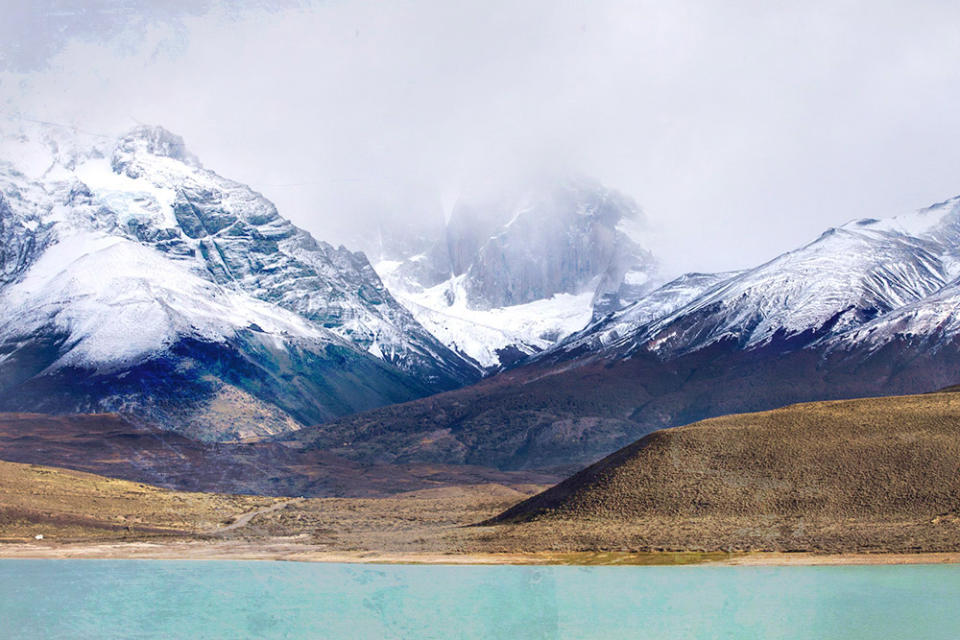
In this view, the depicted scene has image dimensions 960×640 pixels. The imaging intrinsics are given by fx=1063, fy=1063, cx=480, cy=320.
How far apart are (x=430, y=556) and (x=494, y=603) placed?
24.7 m

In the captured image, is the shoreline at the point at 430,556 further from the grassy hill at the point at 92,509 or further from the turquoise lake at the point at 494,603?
the grassy hill at the point at 92,509

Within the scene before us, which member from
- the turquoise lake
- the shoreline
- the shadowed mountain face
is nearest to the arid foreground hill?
the shoreline

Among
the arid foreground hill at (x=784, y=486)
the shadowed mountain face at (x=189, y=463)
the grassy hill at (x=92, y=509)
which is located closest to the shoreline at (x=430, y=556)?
the arid foreground hill at (x=784, y=486)

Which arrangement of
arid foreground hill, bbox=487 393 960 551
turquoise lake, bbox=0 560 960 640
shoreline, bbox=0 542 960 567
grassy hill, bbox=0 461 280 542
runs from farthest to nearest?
grassy hill, bbox=0 461 280 542, arid foreground hill, bbox=487 393 960 551, shoreline, bbox=0 542 960 567, turquoise lake, bbox=0 560 960 640

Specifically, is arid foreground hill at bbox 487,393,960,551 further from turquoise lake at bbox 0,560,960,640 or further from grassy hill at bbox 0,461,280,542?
grassy hill at bbox 0,461,280,542

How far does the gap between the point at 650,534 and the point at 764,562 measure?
11544 millimetres

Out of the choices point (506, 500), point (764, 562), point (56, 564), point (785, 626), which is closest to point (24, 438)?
point (506, 500)

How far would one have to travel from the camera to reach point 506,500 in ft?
463

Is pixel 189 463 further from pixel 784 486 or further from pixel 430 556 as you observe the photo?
pixel 784 486

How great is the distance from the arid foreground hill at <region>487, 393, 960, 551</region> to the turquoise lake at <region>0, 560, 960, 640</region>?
8.18 meters

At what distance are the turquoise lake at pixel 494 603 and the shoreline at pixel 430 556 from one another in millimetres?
2321

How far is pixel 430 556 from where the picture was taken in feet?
296

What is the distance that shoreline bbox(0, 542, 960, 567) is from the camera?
75.2 metres

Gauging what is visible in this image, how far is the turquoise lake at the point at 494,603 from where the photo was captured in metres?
58.3
